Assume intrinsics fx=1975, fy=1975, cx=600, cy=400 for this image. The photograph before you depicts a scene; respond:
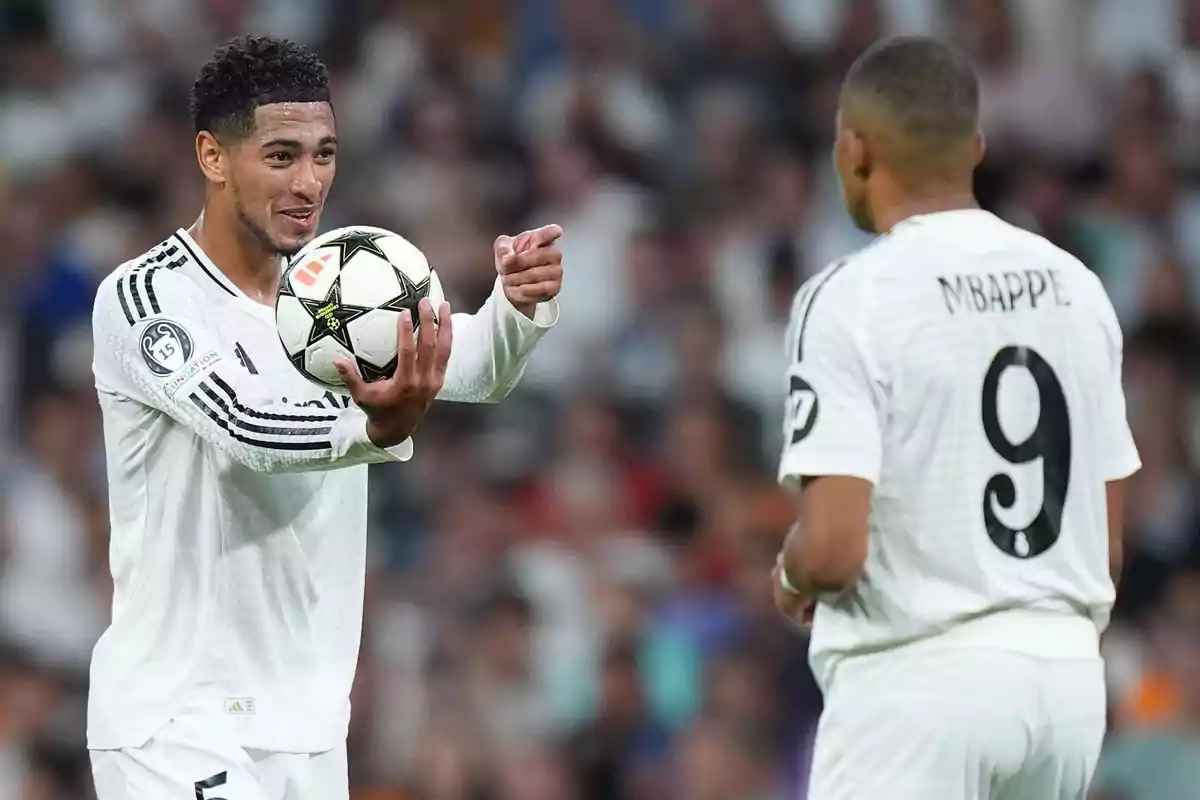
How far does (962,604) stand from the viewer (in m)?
3.90

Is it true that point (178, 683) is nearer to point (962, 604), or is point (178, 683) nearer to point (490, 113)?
point (962, 604)

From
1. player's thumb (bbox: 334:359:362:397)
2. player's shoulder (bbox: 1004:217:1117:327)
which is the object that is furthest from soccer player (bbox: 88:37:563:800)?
player's shoulder (bbox: 1004:217:1117:327)

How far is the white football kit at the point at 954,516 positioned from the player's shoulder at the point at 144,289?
1444mm

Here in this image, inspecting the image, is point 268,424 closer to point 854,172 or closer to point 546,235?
point 546,235

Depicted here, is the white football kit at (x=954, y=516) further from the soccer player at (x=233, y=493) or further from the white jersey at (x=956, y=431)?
the soccer player at (x=233, y=493)

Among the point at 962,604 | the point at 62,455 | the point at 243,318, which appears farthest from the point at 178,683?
the point at 62,455

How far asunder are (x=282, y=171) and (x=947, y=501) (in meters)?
1.75

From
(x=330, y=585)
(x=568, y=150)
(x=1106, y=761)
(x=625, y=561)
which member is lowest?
(x=1106, y=761)

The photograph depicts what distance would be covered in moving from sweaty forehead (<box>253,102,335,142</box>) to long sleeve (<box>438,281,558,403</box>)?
568 mm

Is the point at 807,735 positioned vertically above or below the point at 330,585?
below

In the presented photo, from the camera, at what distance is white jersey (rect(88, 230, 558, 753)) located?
175 inches

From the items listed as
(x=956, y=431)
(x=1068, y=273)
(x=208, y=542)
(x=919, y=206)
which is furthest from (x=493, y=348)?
(x=1068, y=273)

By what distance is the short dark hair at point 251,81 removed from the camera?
4602mm

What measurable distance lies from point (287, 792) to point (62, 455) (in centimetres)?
534
